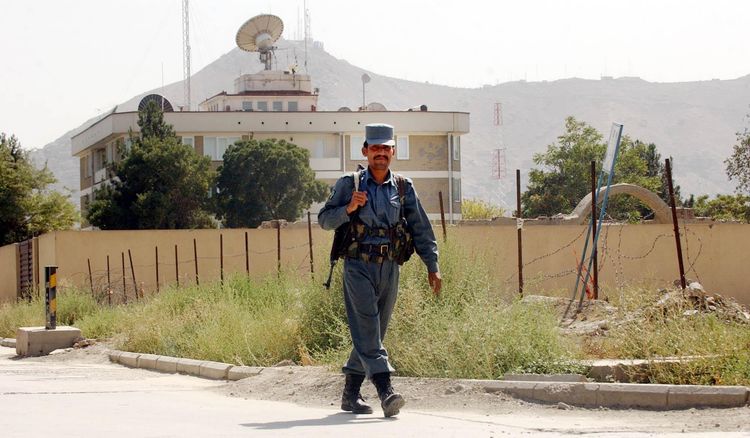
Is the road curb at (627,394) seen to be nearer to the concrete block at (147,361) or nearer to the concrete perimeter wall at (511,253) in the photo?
the concrete block at (147,361)

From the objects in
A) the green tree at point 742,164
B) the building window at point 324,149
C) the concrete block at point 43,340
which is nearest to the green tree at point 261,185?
the building window at point 324,149

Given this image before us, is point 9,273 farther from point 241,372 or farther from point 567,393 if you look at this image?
point 567,393

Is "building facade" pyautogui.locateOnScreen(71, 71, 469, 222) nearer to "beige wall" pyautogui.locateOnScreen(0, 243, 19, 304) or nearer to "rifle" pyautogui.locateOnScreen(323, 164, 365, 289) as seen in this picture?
"beige wall" pyautogui.locateOnScreen(0, 243, 19, 304)

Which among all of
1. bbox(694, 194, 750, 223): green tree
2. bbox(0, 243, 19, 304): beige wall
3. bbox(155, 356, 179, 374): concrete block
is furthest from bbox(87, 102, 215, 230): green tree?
bbox(155, 356, 179, 374): concrete block

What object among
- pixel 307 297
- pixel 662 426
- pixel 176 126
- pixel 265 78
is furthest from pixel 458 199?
pixel 662 426

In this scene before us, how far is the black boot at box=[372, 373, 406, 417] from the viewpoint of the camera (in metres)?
9.75

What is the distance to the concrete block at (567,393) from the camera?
10.5 meters

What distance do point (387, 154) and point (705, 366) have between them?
126 inches

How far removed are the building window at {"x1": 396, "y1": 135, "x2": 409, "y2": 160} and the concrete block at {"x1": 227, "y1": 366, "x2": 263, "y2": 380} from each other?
236 feet

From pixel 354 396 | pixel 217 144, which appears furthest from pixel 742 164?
pixel 354 396

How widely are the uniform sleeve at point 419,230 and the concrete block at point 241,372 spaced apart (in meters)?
4.05

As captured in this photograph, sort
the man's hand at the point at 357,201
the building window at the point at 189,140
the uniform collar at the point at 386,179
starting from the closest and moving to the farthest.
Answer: the man's hand at the point at 357,201 → the uniform collar at the point at 386,179 → the building window at the point at 189,140

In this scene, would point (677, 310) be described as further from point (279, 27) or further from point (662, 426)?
point (279, 27)

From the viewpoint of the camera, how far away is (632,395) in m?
10.3
